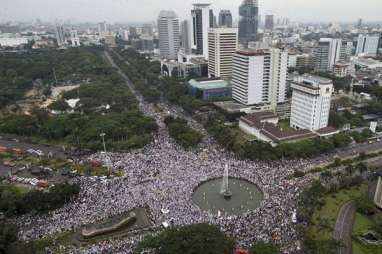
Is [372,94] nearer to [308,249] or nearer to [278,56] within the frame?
[278,56]

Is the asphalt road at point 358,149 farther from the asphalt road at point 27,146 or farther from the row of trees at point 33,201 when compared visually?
the asphalt road at point 27,146

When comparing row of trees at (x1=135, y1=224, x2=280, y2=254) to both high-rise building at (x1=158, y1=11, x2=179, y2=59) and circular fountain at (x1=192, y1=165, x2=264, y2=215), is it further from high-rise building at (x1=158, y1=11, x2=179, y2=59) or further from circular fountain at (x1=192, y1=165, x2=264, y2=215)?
high-rise building at (x1=158, y1=11, x2=179, y2=59)

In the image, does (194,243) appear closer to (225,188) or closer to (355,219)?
(225,188)

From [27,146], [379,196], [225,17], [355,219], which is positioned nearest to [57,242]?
[355,219]

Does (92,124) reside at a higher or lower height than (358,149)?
higher

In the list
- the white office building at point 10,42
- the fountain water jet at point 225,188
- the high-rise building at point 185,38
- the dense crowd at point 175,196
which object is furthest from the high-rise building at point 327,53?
the white office building at point 10,42

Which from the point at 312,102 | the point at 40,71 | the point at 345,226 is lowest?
the point at 345,226
